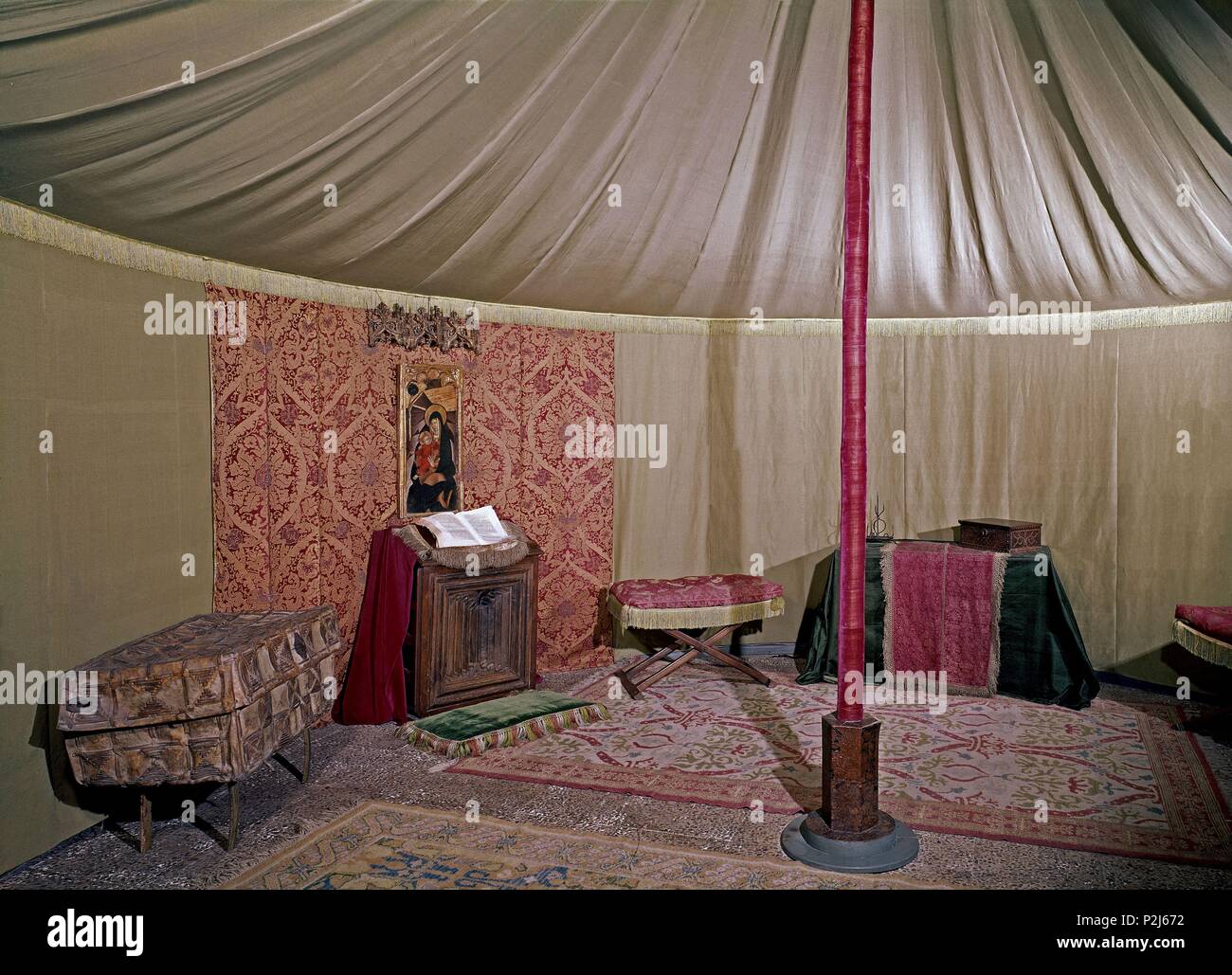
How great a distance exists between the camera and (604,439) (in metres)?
6.59

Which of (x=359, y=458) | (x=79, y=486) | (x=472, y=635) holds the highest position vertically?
(x=359, y=458)

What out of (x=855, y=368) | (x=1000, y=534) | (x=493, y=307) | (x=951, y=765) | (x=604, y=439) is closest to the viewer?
(x=855, y=368)

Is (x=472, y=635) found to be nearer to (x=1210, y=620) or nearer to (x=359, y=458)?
(x=359, y=458)

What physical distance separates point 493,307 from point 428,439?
106 cm

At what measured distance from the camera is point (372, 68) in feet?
10.0

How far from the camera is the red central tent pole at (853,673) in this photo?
3326 millimetres

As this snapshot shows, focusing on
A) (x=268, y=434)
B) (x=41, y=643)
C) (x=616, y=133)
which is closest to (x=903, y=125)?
(x=616, y=133)

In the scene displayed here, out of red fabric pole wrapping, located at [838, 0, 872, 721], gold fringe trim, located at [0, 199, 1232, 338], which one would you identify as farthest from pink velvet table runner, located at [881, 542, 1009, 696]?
red fabric pole wrapping, located at [838, 0, 872, 721]

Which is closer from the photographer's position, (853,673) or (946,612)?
(853,673)

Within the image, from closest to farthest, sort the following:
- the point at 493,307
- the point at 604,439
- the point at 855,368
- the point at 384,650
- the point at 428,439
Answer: the point at 855,368, the point at 384,650, the point at 428,439, the point at 493,307, the point at 604,439

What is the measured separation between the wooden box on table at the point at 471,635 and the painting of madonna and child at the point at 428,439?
0.75 metres

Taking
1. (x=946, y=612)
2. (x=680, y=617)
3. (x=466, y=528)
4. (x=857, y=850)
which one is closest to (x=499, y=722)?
(x=466, y=528)

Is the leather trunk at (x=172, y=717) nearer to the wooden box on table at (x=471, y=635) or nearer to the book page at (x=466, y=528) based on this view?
the wooden box on table at (x=471, y=635)

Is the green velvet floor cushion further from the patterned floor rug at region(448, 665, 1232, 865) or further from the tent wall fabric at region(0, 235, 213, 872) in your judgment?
the tent wall fabric at region(0, 235, 213, 872)
